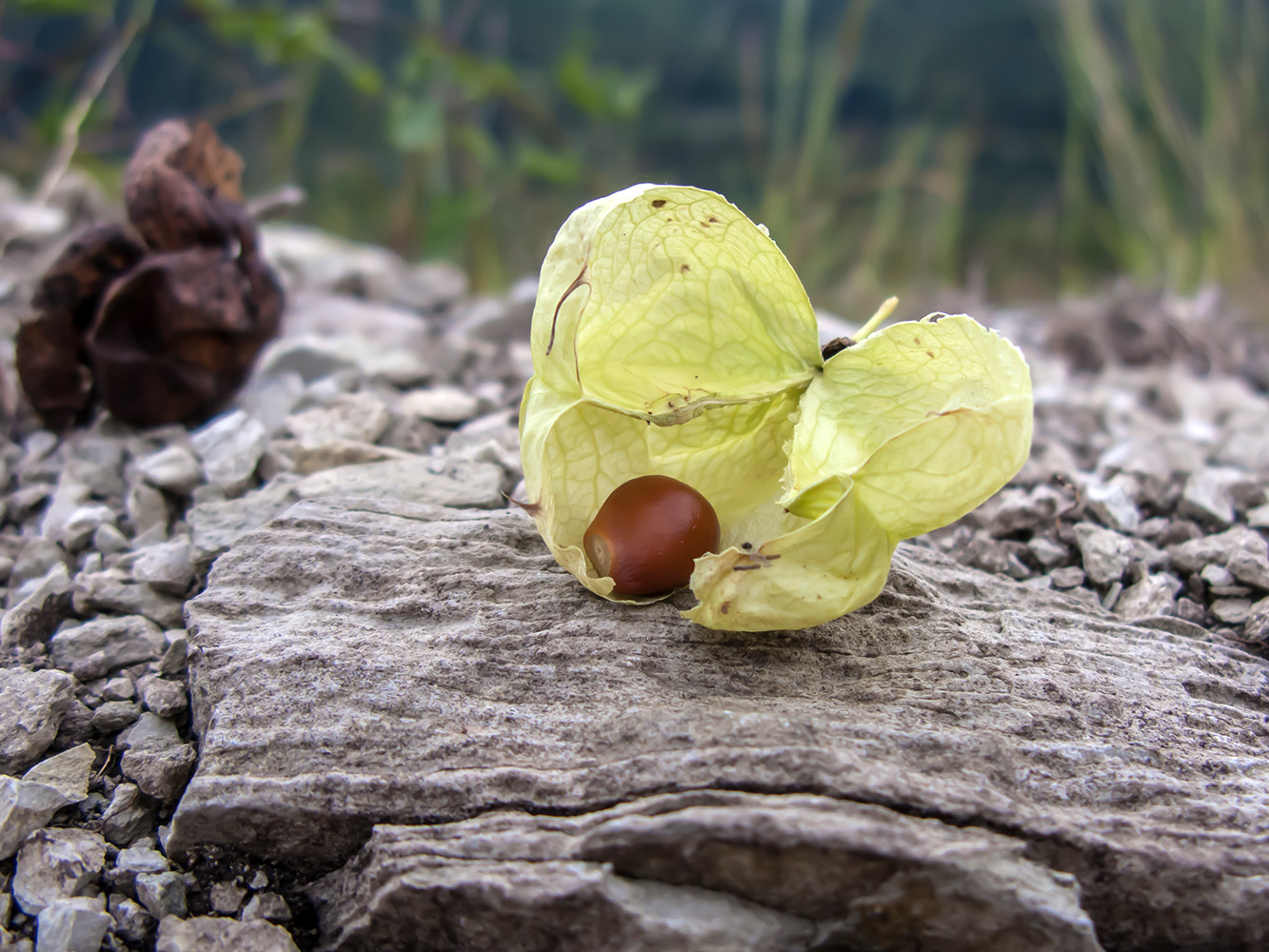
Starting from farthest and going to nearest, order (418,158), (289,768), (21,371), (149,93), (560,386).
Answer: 1. (149,93)
2. (418,158)
3. (21,371)
4. (560,386)
5. (289,768)

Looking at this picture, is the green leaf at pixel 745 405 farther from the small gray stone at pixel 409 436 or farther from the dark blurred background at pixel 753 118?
the dark blurred background at pixel 753 118

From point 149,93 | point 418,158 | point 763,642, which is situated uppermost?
point 149,93

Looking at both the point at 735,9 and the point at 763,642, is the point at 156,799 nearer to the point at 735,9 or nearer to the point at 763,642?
the point at 763,642

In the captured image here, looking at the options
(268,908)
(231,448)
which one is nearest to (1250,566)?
(268,908)

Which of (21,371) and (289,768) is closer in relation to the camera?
(289,768)

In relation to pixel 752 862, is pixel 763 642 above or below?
above

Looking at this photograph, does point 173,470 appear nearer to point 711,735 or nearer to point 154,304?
point 154,304

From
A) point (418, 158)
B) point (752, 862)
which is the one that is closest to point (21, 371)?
point (752, 862)
